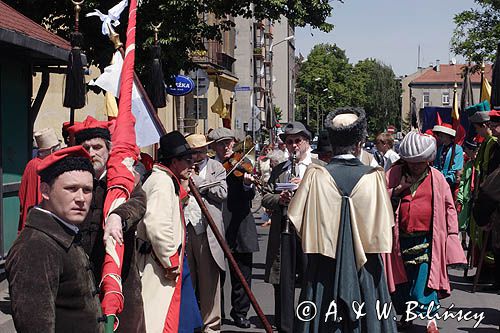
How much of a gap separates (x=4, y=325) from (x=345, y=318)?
4368 millimetres


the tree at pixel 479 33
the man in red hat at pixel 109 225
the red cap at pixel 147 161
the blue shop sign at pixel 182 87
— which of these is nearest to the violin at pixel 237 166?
the red cap at pixel 147 161

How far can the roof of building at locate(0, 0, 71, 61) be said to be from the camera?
9.36 meters

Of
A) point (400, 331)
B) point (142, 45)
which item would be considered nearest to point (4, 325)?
point (400, 331)

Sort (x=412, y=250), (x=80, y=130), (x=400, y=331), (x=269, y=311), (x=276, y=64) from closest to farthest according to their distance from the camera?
(x=80, y=130), (x=412, y=250), (x=400, y=331), (x=269, y=311), (x=276, y=64)

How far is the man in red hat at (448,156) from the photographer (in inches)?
510

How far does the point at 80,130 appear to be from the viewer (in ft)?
17.0

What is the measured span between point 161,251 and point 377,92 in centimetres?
12079

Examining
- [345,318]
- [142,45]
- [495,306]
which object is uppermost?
[142,45]

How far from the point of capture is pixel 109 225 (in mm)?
4227

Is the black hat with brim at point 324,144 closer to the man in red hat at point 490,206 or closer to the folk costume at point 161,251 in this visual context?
the man in red hat at point 490,206

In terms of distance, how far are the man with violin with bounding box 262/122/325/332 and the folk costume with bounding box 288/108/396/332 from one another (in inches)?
85.0

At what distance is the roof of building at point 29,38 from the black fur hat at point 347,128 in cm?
490

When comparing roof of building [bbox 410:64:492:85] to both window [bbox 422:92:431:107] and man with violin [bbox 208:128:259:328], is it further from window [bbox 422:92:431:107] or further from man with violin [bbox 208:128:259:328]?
man with violin [bbox 208:128:259:328]

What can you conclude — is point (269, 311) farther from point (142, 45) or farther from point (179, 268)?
point (142, 45)
